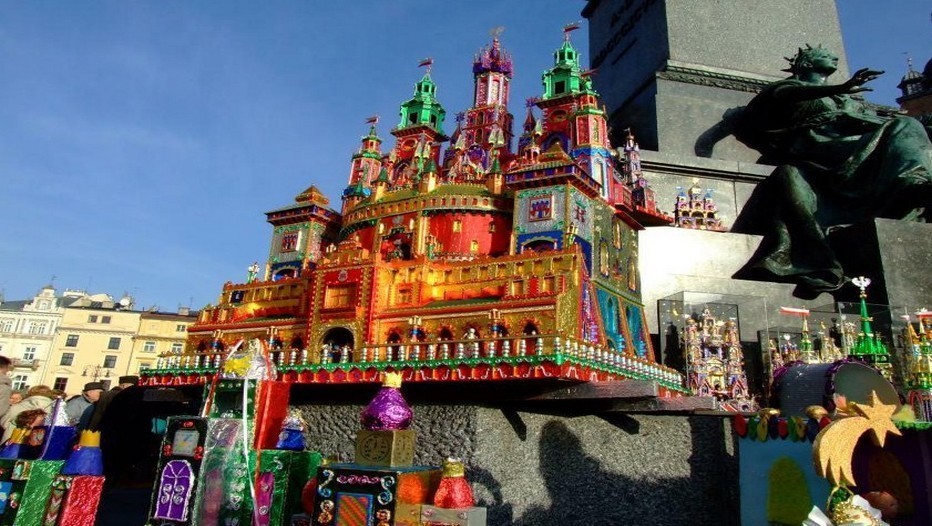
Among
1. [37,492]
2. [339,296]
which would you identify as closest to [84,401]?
[339,296]

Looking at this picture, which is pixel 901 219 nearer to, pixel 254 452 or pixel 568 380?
pixel 568 380

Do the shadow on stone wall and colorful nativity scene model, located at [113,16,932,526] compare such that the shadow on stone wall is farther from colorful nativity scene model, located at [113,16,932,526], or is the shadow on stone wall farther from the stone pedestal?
colorful nativity scene model, located at [113,16,932,526]

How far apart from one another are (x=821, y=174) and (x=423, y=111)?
1816 cm

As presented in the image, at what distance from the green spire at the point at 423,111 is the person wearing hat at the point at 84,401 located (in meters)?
20.4

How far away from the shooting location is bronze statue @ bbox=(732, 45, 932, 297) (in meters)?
19.6

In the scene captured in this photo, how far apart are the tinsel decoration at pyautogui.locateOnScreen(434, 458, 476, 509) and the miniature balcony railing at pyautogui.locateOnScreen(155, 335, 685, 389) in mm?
4700

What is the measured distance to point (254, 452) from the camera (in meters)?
7.91

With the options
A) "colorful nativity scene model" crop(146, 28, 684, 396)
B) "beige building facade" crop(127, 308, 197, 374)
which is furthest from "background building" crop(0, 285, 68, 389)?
"colorful nativity scene model" crop(146, 28, 684, 396)

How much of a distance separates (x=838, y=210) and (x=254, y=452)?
20558 mm

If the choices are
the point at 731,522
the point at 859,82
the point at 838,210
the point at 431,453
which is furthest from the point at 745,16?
the point at 431,453

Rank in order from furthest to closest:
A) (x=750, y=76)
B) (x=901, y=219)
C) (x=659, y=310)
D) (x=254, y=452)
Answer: (x=750, y=76), (x=901, y=219), (x=659, y=310), (x=254, y=452)

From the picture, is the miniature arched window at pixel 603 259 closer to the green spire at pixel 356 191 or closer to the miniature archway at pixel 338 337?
the miniature archway at pixel 338 337

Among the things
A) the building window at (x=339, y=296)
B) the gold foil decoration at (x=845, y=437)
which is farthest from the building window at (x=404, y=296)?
the gold foil decoration at (x=845, y=437)

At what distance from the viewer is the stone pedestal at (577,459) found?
11.5 m
